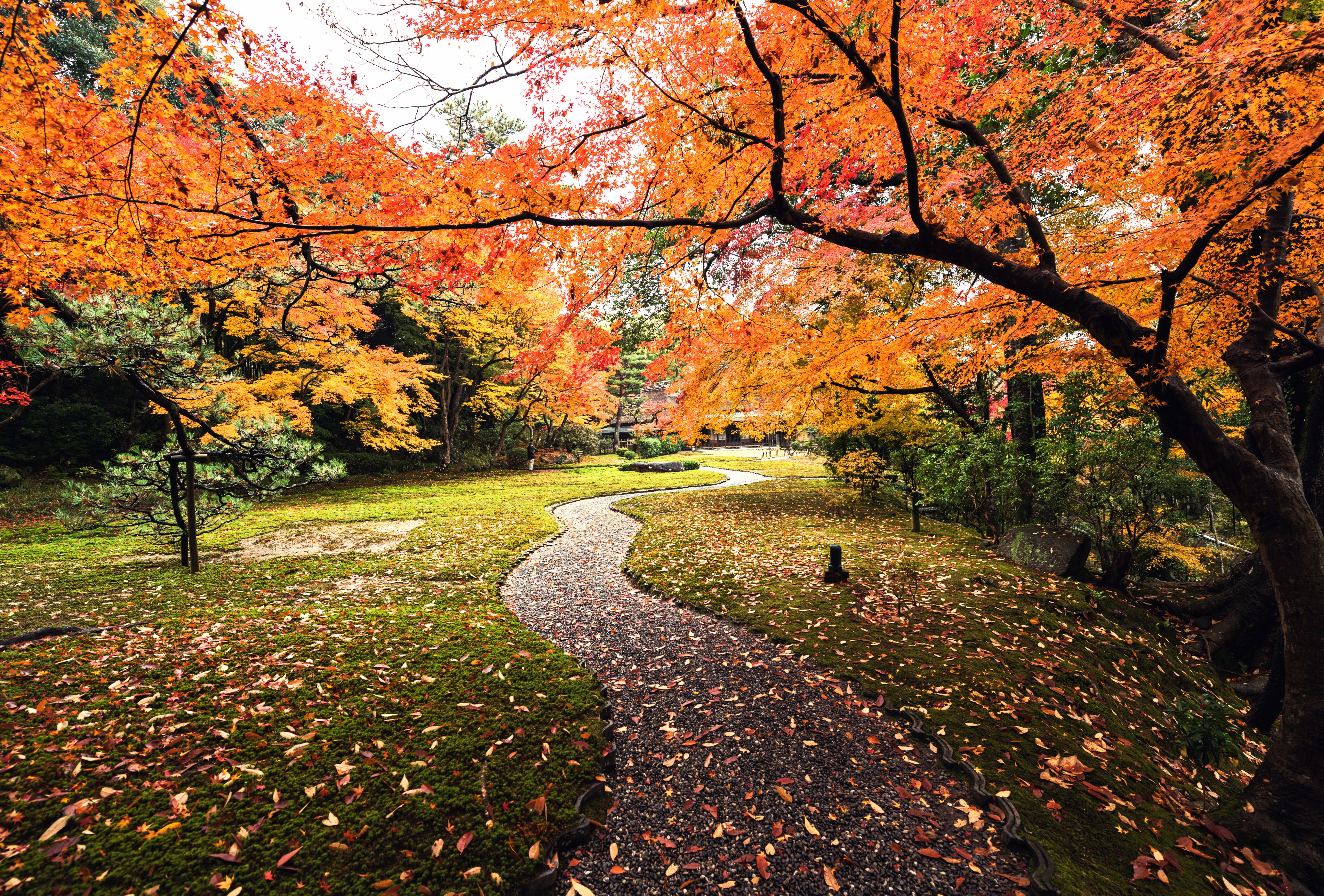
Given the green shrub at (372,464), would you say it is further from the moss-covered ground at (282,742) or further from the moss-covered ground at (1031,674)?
the moss-covered ground at (1031,674)

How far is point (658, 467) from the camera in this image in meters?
23.8

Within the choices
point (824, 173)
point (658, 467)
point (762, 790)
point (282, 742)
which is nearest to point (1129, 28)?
point (824, 173)

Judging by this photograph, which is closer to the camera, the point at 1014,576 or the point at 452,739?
the point at 452,739

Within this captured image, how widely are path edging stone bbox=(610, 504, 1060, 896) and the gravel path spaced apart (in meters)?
0.07

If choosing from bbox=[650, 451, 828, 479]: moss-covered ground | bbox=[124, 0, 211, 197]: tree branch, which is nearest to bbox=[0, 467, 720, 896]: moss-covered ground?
bbox=[124, 0, 211, 197]: tree branch

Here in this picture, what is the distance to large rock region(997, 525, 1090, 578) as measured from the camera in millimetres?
6809

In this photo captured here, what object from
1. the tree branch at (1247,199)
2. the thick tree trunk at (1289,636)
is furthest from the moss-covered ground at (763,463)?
the tree branch at (1247,199)

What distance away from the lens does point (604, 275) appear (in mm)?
4734

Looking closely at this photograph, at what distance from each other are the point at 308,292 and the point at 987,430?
57.8 feet

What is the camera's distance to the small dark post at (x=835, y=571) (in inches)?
242

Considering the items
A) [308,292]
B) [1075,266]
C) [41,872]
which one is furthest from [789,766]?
[308,292]

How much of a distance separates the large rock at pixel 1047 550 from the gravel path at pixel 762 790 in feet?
17.8

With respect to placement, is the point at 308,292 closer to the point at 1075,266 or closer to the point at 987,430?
the point at 1075,266

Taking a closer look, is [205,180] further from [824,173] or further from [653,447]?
[653,447]
